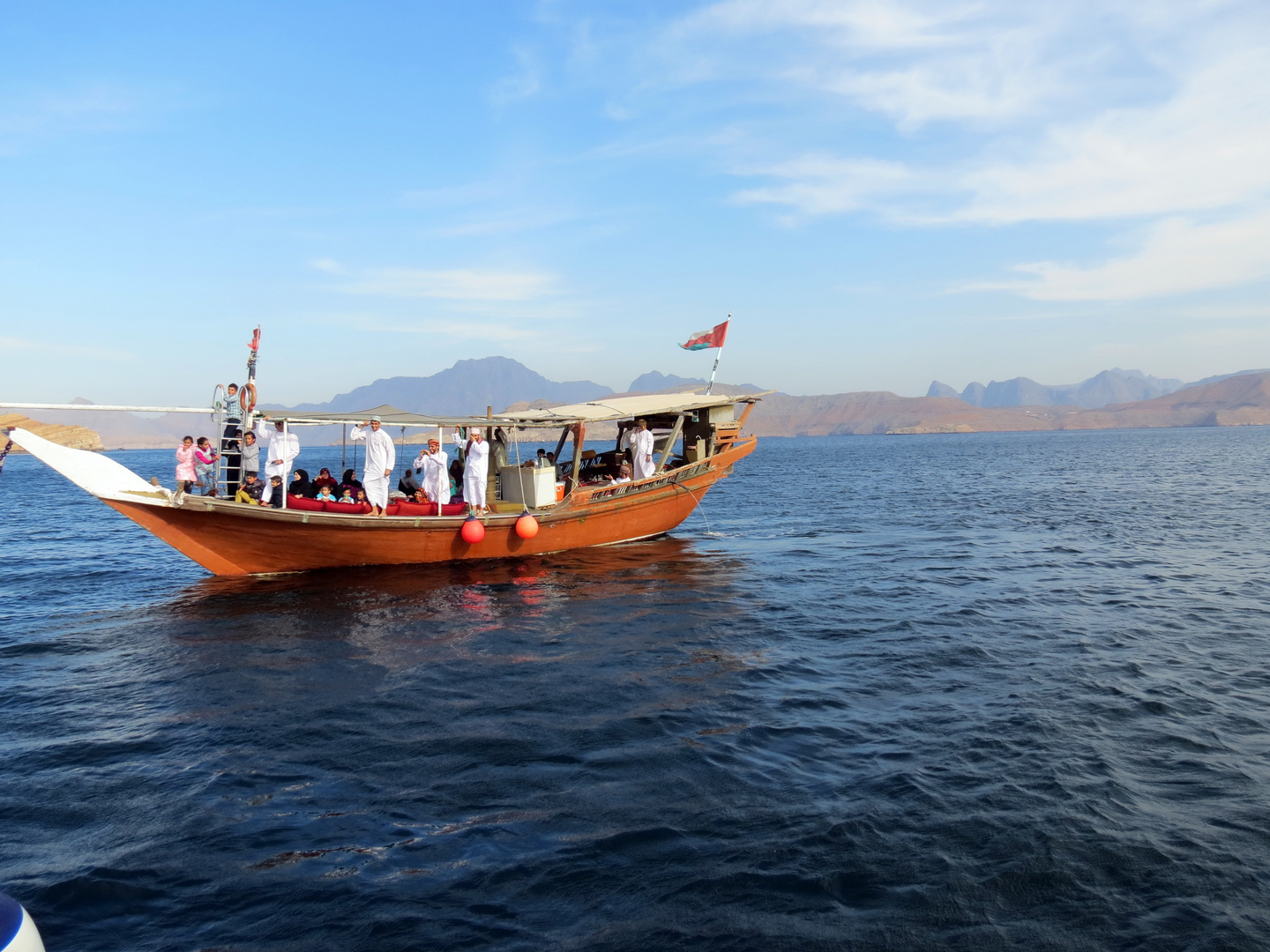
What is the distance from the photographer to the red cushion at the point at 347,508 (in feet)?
56.0

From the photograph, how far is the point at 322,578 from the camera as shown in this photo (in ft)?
58.4

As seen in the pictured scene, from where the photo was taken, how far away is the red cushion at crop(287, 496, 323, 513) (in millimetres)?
16891

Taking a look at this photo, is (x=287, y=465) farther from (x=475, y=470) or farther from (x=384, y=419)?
(x=475, y=470)

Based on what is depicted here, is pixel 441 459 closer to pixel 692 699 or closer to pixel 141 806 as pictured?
pixel 692 699

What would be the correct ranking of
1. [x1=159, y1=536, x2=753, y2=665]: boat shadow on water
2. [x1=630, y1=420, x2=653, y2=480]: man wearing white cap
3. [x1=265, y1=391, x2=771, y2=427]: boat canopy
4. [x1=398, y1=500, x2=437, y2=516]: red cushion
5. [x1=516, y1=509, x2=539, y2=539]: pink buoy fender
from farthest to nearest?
[x1=630, y1=420, x2=653, y2=480]: man wearing white cap < [x1=516, y1=509, x2=539, y2=539]: pink buoy fender < [x1=398, y1=500, x2=437, y2=516]: red cushion < [x1=265, y1=391, x2=771, y2=427]: boat canopy < [x1=159, y1=536, x2=753, y2=665]: boat shadow on water

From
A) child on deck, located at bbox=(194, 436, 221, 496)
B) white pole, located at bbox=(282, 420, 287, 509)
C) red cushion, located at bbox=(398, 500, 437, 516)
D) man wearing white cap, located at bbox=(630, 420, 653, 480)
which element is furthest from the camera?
man wearing white cap, located at bbox=(630, 420, 653, 480)

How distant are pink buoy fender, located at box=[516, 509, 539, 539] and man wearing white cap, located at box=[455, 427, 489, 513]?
3.09ft

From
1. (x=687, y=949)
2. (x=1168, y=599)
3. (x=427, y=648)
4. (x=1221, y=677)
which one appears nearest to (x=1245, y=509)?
(x=1168, y=599)

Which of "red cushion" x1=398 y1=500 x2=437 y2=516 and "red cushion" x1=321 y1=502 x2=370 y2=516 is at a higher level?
"red cushion" x1=321 y1=502 x2=370 y2=516

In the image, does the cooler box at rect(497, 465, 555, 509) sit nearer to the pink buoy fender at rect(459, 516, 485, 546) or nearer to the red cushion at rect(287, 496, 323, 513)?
the pink buoy fender at rect(459, 516, 485, 546)

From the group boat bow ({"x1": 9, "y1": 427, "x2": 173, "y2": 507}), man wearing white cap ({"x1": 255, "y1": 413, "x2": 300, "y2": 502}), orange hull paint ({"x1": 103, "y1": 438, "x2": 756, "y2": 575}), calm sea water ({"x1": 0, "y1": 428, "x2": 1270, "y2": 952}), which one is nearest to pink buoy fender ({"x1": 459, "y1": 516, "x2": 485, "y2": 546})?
orange hull paint ({"x1": 103, "y1": 438, "x2": 756, "y2": 575})

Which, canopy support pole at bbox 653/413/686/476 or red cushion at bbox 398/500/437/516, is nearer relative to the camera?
red cushion at bbox 398/500/437/516

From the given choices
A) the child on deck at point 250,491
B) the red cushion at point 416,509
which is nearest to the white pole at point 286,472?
the child on deck at point 250,491

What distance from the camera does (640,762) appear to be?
8664 millimetres
